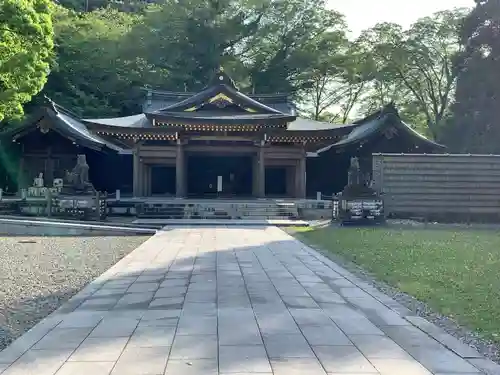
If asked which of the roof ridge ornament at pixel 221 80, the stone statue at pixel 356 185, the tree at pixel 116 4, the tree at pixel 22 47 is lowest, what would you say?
the stone statue at pixel 356 185

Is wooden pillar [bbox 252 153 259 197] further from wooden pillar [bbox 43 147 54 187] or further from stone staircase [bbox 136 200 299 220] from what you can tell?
wooden pillar [bbox 43 147 54 187]

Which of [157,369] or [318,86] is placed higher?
[318,86]

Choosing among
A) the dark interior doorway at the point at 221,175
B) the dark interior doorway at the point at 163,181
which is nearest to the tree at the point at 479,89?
the dark interior doorway at the point at 221,175

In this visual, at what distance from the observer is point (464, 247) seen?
11.5 m

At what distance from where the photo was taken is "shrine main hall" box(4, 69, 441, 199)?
2344 centimetres

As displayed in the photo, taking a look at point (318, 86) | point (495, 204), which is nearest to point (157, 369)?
point (495, 204)

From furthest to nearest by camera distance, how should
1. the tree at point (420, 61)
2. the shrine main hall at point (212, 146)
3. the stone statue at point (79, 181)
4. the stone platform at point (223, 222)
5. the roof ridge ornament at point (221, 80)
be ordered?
the tree at point (420, 61) → the roof ridge ornament at point (221, 80) → the shrine main hall at point (212, 146) → the stone statue at point (79, 181) → the stone platform at point (223, 222)

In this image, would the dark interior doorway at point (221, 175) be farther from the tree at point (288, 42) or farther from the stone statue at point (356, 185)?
the tree at point (288, 42)

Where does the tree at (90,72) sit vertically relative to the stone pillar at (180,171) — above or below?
above

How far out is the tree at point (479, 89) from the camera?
26969 millimetres

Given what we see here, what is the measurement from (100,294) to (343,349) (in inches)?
138

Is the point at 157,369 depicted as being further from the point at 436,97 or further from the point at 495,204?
the point at 436,97

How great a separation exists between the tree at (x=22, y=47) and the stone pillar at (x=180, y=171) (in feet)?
23.3

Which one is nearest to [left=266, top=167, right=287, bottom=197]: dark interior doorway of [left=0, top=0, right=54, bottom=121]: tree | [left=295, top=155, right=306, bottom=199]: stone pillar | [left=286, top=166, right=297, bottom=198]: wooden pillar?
[left=286, top=166, right=297, bottom=198]: wooden pillar
